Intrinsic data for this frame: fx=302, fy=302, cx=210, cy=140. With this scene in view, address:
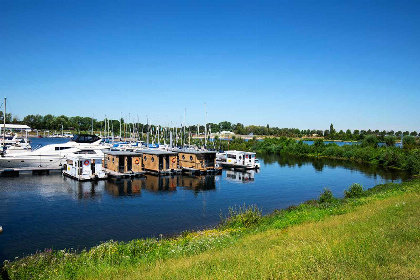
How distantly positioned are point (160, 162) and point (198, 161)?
6.69 m

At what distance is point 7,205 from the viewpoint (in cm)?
2855

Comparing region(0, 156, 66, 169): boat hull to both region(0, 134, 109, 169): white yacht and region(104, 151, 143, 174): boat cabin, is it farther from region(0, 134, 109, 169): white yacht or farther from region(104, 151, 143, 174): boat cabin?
region(104, 151, 143, 174): boat cabin

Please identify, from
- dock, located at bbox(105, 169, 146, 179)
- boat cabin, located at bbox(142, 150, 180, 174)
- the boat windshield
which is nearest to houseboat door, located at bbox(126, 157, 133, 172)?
dock, located at bbox(105, 169, 146, 179)

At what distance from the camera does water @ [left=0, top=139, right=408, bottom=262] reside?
71.3 ft

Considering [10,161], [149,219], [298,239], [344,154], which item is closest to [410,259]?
[298,239]

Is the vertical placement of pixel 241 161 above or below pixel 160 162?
below

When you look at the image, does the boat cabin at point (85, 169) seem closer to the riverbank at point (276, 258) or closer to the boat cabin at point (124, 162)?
the boat cabin at point (124, 162)

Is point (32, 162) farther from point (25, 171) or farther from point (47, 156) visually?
point (25, 171)

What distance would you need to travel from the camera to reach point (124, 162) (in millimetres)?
45844

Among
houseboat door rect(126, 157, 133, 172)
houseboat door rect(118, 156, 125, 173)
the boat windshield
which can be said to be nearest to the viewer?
houseboat door rect(118, 156, 125, 173)

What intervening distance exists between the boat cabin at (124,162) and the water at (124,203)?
2944mm

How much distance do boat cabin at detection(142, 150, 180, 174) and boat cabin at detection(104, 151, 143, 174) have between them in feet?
9.43

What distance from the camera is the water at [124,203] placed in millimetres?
21719

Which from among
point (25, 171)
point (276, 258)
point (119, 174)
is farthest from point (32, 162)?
point (276, 258)
